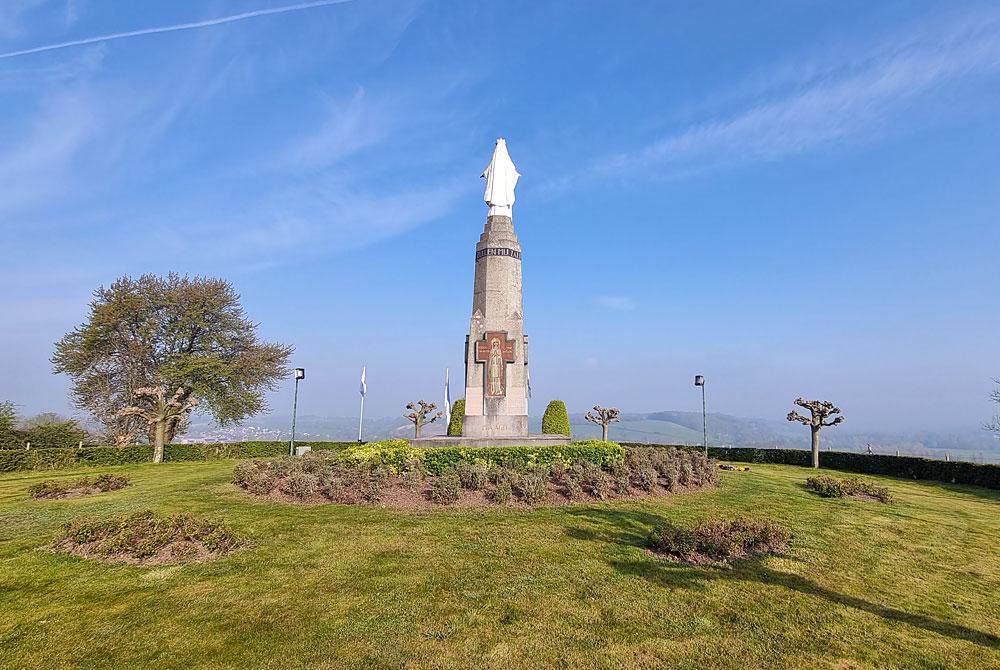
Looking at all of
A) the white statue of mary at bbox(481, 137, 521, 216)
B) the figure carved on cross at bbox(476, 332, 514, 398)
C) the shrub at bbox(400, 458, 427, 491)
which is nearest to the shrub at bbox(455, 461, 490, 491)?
the shrub at bbox(400, 458, 427, 491)

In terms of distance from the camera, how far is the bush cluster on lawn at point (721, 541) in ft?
31.6

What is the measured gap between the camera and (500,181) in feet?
79.7

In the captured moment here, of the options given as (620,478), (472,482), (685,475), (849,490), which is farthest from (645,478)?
(849,490)

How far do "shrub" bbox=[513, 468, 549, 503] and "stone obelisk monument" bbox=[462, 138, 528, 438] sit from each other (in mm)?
6169

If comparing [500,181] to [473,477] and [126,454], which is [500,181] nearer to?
[473,477]

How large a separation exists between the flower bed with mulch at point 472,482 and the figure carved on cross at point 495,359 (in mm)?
5319

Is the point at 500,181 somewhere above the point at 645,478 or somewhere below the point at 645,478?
above

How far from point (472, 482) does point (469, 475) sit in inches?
9.2

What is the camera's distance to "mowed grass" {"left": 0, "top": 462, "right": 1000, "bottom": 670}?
6.12 meters

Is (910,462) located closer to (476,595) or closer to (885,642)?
(885,642)

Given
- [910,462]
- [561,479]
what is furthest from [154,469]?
[910,462]

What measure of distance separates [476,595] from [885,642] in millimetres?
5612

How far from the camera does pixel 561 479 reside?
15820mm

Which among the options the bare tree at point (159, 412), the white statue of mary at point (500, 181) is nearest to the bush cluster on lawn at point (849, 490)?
the white statue of mary at point (500, 181)
